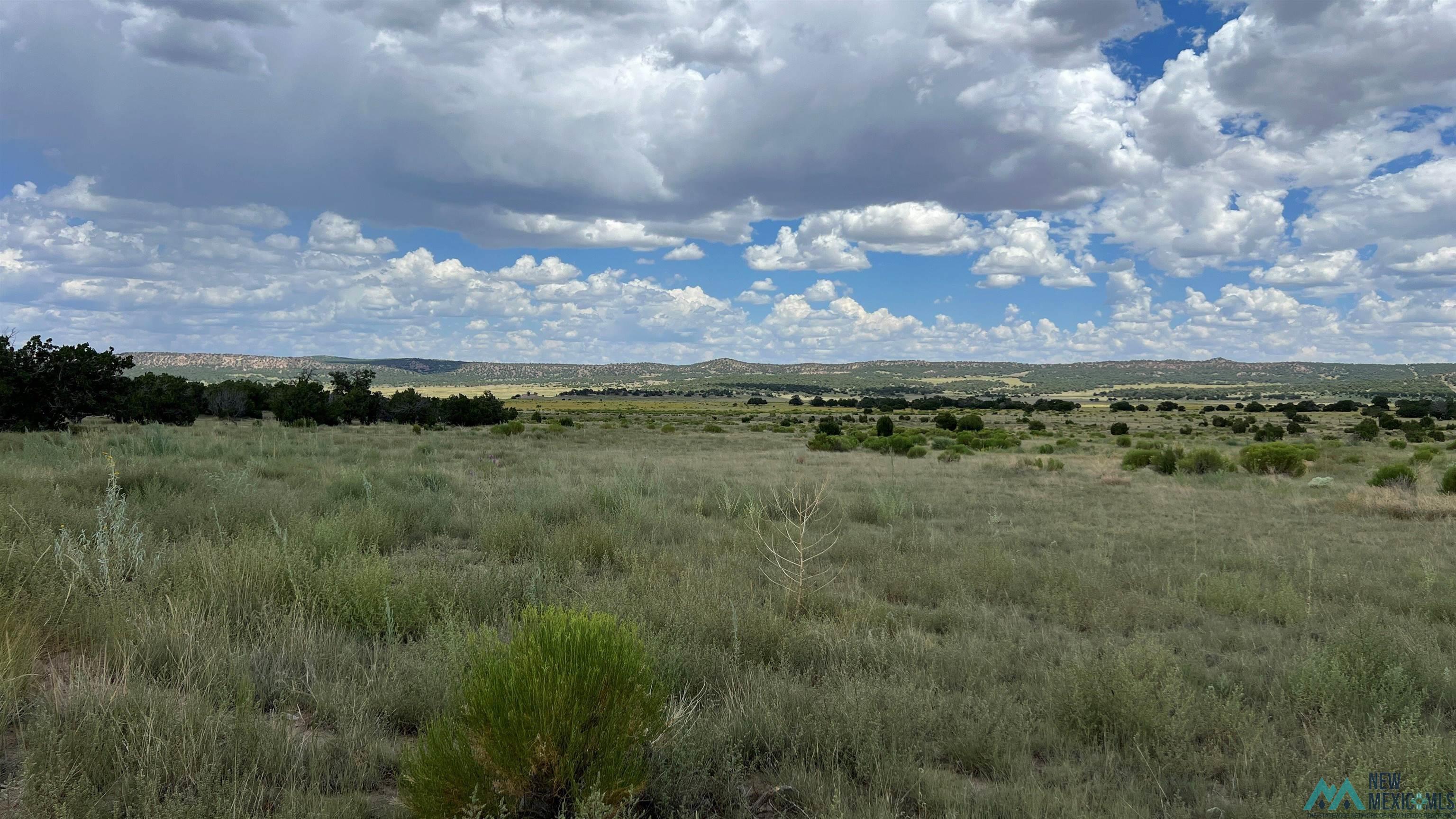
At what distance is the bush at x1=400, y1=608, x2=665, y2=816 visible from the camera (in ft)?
9.46

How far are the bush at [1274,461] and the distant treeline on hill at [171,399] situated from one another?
3686cm

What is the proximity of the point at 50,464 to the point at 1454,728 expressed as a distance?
A: 1643 cm

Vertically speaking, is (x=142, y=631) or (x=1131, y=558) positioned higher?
(x=142, y=631)

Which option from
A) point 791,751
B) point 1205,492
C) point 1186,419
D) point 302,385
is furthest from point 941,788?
point 1186,419

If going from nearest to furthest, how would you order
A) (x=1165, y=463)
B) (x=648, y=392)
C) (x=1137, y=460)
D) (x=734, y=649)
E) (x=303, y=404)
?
(x=734, y=649) → (x=1165, y=463) → (x=1137, y=460) → (x=303, y=404) → (x=648, y=392)

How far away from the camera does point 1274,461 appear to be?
23.8m

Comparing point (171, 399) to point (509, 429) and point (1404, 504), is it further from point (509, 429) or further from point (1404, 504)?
point (1404, 504)

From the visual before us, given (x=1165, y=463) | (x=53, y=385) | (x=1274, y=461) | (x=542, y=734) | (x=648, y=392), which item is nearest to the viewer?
(x=542, y=734)

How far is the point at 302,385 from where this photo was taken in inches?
1714

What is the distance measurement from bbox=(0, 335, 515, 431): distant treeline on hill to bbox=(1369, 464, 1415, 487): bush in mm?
35981

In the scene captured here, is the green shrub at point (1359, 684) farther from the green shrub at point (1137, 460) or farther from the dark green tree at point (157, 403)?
the dark green tree at point (157, 403)

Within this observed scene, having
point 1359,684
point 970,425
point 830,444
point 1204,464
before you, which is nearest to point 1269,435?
point 970,425

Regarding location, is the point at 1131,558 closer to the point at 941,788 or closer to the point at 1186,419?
the point at 941,788

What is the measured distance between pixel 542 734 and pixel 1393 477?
2462 cm
